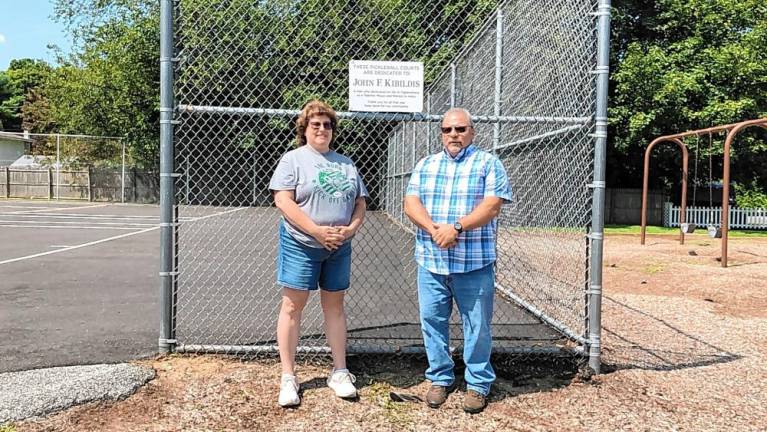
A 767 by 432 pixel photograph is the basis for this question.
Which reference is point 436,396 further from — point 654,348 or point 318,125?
point 654,348

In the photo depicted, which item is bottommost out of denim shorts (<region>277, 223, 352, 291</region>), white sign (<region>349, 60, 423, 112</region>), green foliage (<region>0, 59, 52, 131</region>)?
denim shorts (<region>277, 223, 352, 291</region>)

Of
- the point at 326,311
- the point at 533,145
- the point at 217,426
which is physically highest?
the point at 533,145

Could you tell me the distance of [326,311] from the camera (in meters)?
3.90

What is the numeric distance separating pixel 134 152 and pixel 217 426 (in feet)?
91.2

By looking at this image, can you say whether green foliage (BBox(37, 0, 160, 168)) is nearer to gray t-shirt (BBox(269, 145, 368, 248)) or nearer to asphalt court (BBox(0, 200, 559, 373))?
asphalt court (BBox(0, 200, 559, 373))

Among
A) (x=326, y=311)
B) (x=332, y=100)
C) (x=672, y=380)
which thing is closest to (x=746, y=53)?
(x=332, y=100)

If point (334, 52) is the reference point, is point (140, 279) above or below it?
below

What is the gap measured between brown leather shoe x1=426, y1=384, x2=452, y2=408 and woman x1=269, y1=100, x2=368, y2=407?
0.47 meters

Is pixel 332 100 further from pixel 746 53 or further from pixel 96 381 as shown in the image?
pixel 746 53

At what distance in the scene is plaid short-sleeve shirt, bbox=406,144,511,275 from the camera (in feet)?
12.0

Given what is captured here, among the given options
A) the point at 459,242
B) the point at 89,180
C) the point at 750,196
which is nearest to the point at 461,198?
the point at 459,242

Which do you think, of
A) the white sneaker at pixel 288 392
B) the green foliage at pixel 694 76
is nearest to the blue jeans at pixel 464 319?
the white sneaker at pixel 288 392

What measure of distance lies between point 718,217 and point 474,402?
21.7 metres

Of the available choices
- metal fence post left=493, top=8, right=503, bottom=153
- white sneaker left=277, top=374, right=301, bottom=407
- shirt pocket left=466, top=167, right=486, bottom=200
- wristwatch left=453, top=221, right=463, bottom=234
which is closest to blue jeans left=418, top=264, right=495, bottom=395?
wristwatch left=453, top=221, right=463, bottom=234
